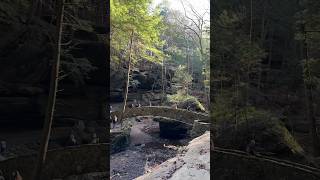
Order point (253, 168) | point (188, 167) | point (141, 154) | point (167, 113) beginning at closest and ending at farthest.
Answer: point (253, 168), point (188, 167), point (141, 154), point (167, 113)

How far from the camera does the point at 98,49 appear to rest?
5.61 meters

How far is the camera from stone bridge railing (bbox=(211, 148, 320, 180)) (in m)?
4.73

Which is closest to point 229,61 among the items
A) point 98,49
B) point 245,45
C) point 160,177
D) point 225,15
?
point 245,45

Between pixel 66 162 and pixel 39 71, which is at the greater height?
pixel 39 71

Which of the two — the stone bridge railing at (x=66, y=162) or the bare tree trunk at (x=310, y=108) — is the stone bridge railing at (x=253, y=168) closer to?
the bare tree trunk at (x=310, y=108)

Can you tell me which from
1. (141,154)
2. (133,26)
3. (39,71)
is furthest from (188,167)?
(133,26)

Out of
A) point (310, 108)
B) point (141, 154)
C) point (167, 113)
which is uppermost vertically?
point (310, 108)

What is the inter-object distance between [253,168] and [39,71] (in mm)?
3705

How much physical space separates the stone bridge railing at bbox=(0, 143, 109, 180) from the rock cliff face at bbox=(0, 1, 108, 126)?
1.70 ft

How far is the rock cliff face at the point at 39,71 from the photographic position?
466cm

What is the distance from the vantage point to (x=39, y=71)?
4.98 m

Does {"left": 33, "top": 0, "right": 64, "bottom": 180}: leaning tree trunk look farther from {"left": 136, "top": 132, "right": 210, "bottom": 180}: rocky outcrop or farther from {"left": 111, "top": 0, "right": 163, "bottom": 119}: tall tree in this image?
{"left": 111, "top": 0, "right": 163, "bottom": 119}: tall tree

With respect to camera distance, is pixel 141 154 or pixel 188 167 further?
pixel 141 154

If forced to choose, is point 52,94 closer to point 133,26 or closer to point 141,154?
point 141,154
